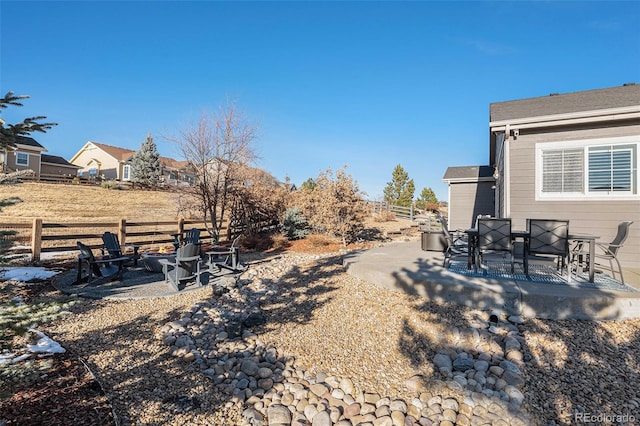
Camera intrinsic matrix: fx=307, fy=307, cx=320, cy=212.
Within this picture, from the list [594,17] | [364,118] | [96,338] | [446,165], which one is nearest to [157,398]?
[96,338]

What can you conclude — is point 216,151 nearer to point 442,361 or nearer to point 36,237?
point 36,237

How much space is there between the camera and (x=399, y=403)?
9.93 ft

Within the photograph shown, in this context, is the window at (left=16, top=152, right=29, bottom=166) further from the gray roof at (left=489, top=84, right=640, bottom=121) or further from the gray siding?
the gray roof at (left=489, top=84, right=640, bottom=121)

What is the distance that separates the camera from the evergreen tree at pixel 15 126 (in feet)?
8.03

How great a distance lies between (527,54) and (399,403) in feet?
43.5

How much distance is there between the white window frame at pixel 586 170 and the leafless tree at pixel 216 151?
9244 mm

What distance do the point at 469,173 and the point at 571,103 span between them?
921cm

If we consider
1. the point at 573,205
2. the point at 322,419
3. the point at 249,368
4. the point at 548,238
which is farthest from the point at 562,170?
the point at 249,368

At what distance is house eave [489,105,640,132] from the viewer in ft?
20.5

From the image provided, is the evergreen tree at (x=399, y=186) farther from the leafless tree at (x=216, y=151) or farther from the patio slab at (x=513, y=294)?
the patio slab at (x=513, y=294)

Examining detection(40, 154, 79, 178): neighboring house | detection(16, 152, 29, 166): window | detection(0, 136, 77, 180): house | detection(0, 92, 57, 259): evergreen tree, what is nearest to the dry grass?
detection(0, 136, 77, 180): house

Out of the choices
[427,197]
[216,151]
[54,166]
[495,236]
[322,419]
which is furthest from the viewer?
[427,197]

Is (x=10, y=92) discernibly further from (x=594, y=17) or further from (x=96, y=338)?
(x=594, y=17)

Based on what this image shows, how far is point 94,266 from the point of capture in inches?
264
